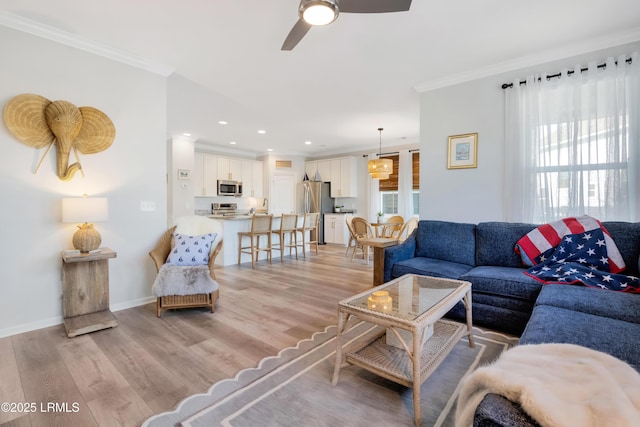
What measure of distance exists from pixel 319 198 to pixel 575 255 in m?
6.24

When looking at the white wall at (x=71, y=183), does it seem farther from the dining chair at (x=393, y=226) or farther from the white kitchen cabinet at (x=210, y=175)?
the dining chair at (x=393, y=226)

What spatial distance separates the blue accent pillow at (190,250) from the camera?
3.08 meters

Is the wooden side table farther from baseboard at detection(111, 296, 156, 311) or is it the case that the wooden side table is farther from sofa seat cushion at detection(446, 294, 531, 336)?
sofa seat cushion at detection(446, 294, 531, 336)

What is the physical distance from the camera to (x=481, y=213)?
3471mm

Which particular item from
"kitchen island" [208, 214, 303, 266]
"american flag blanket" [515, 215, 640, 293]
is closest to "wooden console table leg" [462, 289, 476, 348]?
"american flag blanket" [515, 215, 640, 293]

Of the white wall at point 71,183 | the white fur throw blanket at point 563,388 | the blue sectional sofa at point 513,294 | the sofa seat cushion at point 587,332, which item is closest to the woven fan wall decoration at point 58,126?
the white wall at point 71,183

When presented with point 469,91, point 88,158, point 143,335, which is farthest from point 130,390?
point 469,91

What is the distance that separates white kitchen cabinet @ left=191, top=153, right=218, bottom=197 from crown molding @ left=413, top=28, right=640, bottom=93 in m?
5.37

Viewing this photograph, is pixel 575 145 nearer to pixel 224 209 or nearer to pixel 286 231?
pixel 286 231

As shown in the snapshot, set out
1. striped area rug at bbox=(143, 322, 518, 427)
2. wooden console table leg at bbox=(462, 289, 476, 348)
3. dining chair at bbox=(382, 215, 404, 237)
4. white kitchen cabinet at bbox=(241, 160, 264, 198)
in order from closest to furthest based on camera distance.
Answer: striped area rug at bbox=(143, 322, 518, 427)
wooden console table leg at bbox=(462, 289, 476, 348)
dining chair at bbox=(382, 215, 404, 237)
white kitchen cabinet at bbox=(241, 160, 264, 198)

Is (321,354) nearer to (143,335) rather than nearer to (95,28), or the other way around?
(143,335)

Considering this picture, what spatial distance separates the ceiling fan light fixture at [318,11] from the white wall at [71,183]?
7.65 feet

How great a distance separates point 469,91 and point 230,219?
13.9 feet

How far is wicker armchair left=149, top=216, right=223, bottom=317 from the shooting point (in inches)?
115
